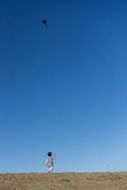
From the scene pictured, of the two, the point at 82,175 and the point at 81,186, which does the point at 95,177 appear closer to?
the point at 82,175

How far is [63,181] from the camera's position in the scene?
3041cm

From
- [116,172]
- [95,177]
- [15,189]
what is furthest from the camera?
[116,172]

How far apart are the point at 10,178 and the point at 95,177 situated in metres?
5.90

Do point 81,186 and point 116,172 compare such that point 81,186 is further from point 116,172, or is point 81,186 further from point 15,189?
point 116,172

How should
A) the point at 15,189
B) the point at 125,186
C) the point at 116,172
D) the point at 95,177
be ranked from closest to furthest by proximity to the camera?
the point at 15,189 < the point at 125,186 < the point at 95,177 < the point at 116,172

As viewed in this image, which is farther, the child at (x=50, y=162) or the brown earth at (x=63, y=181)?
the child at (x=50, y=162)

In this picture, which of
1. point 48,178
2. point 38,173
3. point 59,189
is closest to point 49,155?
point 38,173

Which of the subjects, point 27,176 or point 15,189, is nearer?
point 15,189

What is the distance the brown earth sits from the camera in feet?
94.9

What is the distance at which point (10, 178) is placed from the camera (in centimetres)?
3075

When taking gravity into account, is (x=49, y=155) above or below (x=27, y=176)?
above

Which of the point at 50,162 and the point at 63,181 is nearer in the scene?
the point at 63,181

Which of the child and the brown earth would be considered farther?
the child

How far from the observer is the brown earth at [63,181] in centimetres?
2892
